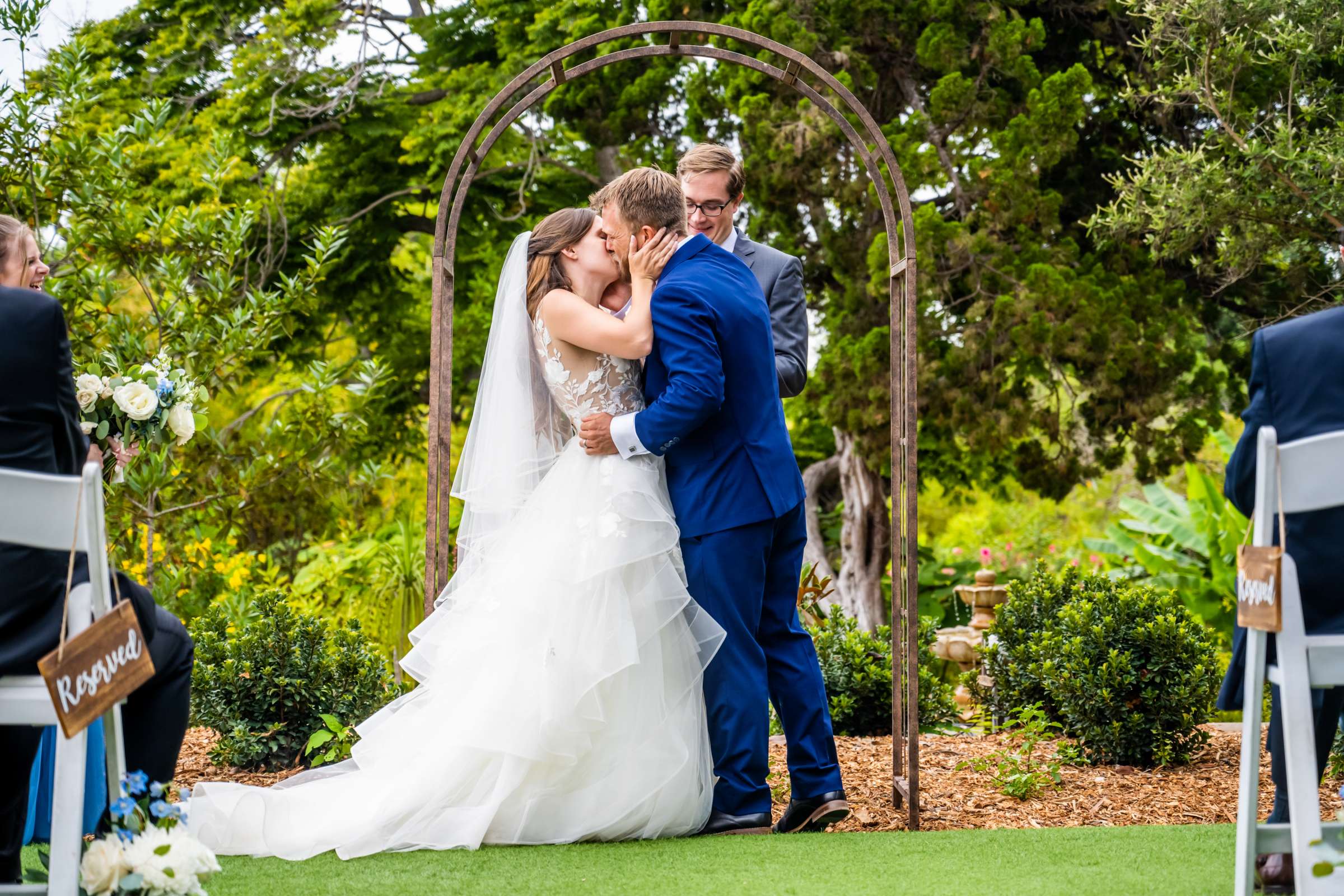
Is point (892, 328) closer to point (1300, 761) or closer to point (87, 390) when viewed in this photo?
point (1300, 761)

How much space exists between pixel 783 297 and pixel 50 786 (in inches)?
101

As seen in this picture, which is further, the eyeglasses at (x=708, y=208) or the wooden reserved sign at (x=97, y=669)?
the eyeglasses at (x=708, y=208)

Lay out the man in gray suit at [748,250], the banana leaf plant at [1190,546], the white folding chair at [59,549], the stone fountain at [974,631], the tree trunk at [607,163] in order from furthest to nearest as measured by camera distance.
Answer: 1. the tree trunk at [607,163]
2. the banana leaf plant at [1190,546]
3. the stone fountain at [974,631]
4. the man in gray suit at [748,250]
5. the white folding chair at [59,549]

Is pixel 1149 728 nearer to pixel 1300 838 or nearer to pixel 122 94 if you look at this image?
pixel 1300 838

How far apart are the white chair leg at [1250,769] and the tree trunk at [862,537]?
690 centimetres

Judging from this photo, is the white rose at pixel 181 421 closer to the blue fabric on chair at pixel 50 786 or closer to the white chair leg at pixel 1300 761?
the blue fabric on chair at pixel 50 786

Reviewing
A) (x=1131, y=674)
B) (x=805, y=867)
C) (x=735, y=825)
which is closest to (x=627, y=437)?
(x=735, y=825)

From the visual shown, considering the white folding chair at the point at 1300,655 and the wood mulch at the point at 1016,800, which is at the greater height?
the white folding chair at the point at 1300,655

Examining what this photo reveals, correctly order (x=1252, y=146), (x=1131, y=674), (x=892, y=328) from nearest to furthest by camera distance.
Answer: (x=892, y=328)
(x=1131, y=674)
(x=1252, y=146)

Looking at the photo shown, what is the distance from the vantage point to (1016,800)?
12.6 feet

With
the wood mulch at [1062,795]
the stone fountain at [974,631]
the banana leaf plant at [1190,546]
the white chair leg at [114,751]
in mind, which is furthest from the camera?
the banana leaf plant at [1190,546]

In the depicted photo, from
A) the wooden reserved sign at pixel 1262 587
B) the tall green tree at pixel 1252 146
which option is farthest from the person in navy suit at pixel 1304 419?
the tall green tree at pixel 1252 146

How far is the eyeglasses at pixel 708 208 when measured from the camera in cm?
383

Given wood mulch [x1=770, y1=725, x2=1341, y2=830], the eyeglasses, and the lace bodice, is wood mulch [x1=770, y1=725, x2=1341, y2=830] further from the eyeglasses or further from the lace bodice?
the eyeglasses
